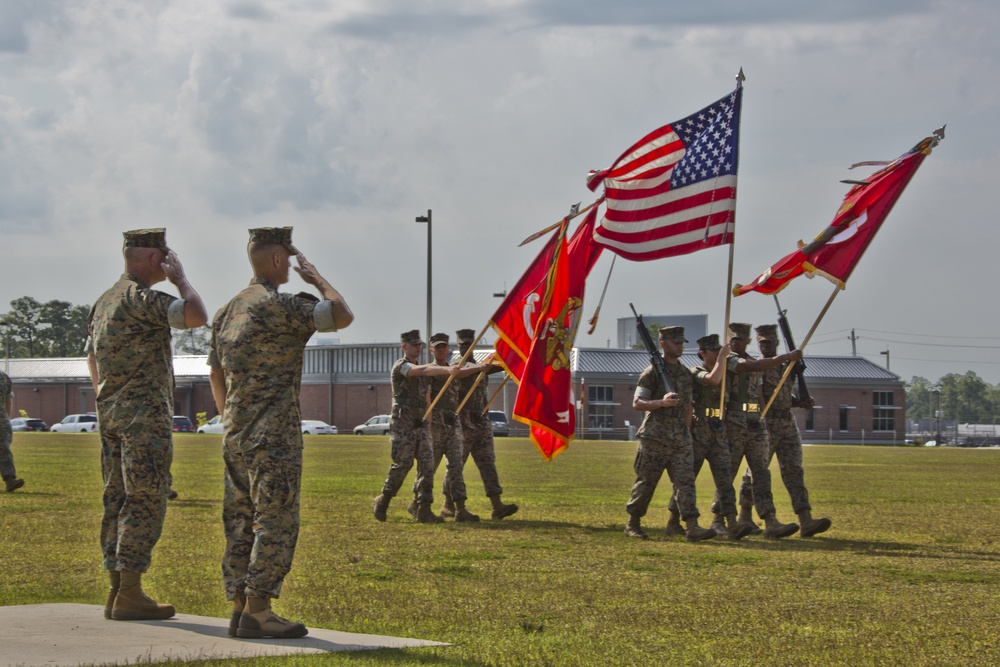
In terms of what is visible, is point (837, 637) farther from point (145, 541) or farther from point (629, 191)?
point (629, 191)

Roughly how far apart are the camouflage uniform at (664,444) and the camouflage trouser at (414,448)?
9.38 feet

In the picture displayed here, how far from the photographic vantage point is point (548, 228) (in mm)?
15242

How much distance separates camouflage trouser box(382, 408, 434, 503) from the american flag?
3209mm

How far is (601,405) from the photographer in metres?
93.0

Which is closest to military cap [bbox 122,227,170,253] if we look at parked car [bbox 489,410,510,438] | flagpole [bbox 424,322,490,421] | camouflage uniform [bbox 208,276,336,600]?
camouflage uniform [bbox 208,276,336,600]

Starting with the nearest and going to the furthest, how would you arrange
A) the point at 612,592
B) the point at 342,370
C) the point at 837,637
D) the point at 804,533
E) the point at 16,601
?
the point at 837,637
the point at 16,601
the point at 612,592
the point at 804,533
the point at 342,370

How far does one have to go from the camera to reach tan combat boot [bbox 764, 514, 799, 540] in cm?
1480

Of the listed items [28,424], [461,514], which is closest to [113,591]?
[461,514]

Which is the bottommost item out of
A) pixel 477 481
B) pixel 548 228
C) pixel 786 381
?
pixel 477 481

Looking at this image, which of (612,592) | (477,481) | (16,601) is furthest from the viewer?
(477,481)

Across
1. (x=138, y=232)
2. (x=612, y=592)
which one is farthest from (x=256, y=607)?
(x=612, y=592)

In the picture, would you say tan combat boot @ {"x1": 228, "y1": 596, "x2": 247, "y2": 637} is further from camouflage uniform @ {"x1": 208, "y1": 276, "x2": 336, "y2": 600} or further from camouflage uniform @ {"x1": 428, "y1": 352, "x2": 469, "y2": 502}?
camouflage uniform @ {"x1": 428, "y1": 352, "x2": 469, "y2": 502}

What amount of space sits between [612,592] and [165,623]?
3.30 m

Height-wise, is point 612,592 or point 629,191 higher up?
point 629,191
